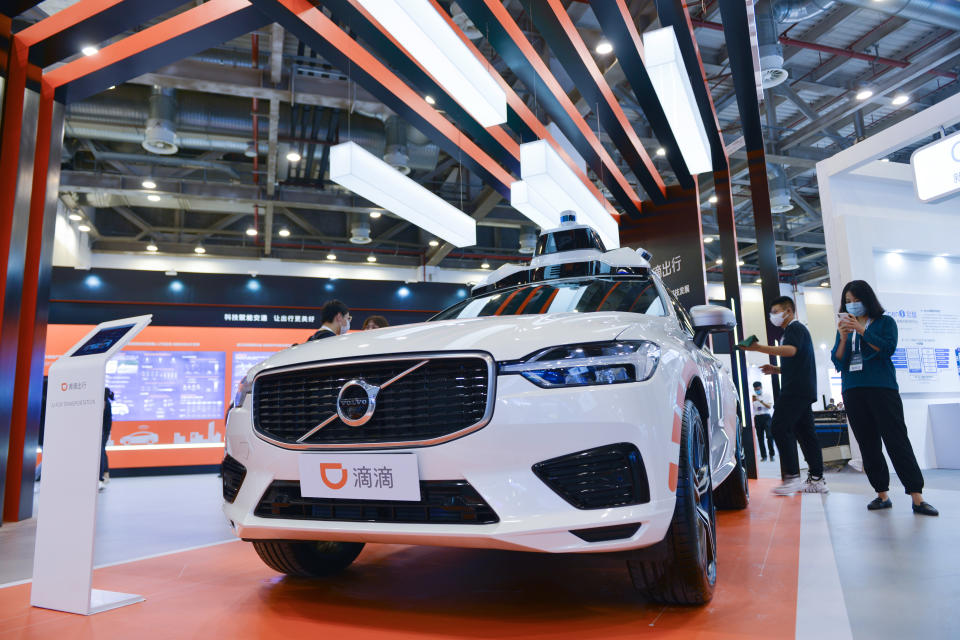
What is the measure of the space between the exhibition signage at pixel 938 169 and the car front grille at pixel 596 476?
20.4 ft

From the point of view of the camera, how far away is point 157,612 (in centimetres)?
221

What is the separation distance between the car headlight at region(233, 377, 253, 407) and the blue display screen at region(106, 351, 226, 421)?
1032 cm

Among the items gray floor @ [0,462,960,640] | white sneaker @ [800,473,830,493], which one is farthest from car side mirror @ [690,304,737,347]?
white sneaker @ [800,473,830,493]

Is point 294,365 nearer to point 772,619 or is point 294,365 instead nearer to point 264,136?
point 772,619

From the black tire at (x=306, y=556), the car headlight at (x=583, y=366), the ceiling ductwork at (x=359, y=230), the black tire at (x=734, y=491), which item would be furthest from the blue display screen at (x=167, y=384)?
the car headlight at (x=583, y=366)

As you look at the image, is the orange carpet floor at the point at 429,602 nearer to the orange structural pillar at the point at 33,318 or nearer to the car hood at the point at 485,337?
the car hood at the point at 485,337

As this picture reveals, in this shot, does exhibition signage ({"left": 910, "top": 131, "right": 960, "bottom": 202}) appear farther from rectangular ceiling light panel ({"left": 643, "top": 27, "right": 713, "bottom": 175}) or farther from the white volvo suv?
the white volvo suv

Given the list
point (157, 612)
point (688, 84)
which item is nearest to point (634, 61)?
point (688, 84)

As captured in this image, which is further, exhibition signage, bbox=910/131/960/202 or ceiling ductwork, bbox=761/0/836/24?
ceiling ductwork, bbox=761/0/836/24

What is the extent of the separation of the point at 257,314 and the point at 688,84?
9753 mm

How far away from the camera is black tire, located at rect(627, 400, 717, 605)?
1.86 metres

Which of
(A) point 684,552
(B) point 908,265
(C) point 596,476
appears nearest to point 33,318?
(C) point 596,476

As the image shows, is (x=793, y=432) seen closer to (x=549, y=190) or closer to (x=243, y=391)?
(x=549, y=190)

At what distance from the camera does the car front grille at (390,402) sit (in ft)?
5.87
